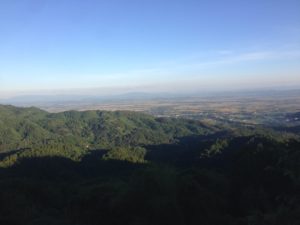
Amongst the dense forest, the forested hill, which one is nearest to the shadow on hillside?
the dense forest

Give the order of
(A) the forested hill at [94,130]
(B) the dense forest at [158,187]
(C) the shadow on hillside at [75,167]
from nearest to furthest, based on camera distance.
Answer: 1. (B) the dense forest at [158,187]
2. (C) the shadow on hillside at [75,167]
3. (A) the forested hill at [94,130]

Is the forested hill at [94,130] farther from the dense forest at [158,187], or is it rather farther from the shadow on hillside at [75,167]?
the shadow on hillside at [75,167]

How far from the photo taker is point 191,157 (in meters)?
68.7

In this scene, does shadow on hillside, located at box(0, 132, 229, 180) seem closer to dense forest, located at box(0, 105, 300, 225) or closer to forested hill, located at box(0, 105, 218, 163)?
dense forest, located at box(0, 105, 300, 225)

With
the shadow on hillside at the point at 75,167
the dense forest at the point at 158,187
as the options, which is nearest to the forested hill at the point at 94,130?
the dense forest at the point at 158,187

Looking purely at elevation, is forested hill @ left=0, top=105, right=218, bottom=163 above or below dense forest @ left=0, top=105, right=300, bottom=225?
below

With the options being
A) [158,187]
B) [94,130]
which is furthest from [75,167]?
[94,130]

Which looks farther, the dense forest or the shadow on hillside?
the shadow on hillside

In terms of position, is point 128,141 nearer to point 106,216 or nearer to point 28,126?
point 28,126

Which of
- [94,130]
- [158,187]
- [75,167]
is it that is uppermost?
[158,187]

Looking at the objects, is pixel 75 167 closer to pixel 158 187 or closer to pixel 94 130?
pixel 158 187

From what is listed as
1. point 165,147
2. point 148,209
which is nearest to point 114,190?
point 148,209

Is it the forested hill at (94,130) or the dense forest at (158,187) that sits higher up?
the dense forest at (158,187)

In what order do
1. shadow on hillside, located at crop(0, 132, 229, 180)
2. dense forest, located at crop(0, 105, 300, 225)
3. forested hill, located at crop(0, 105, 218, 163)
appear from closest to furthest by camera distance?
dense forest, located at crop(0, 105, 300, 225), shadow on hillside, located at crop(0, 132, 229, 180), forested hill, located at crop(0, 105, 218, 163)
